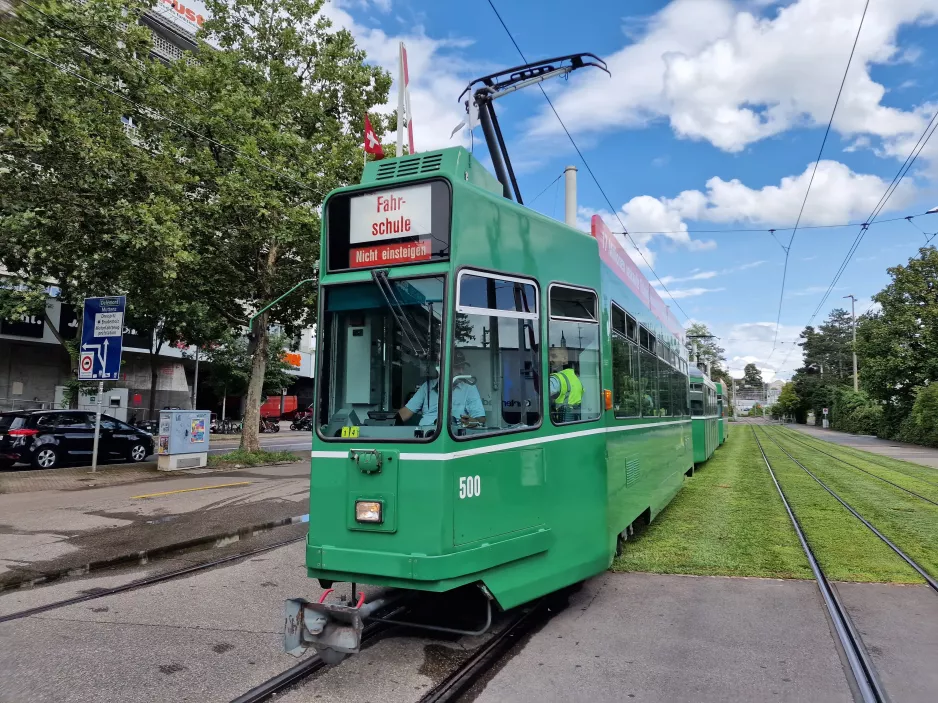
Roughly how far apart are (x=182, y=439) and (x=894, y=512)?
16006mm

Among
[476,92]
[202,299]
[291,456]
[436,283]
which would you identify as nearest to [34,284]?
[202,299]

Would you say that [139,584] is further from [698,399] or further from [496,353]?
[698,399]

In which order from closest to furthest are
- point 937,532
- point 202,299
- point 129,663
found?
1. point 129,663
2. point 937,532
3. point 202,299

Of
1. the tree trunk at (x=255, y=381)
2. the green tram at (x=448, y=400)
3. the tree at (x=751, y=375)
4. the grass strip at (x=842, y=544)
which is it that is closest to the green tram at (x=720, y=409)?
the grass strip at (x=842, y=544)

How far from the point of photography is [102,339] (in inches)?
577

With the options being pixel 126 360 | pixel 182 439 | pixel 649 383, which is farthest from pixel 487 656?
pixel 126 360

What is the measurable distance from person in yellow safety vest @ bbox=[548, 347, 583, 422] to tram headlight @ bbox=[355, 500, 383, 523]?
154 cm

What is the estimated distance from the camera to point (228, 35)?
18.7 meters

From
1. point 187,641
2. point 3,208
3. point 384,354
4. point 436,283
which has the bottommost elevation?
point 187,641

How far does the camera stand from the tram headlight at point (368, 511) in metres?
4.21

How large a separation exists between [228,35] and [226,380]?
27225 millimetres

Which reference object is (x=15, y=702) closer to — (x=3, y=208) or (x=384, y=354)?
(x=384, y=354)

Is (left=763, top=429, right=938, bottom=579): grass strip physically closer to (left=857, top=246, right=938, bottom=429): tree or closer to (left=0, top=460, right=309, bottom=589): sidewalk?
(left=0, top=460, right=309, bottom=589): sidewalk

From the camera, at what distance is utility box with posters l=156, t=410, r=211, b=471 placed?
661 inches
